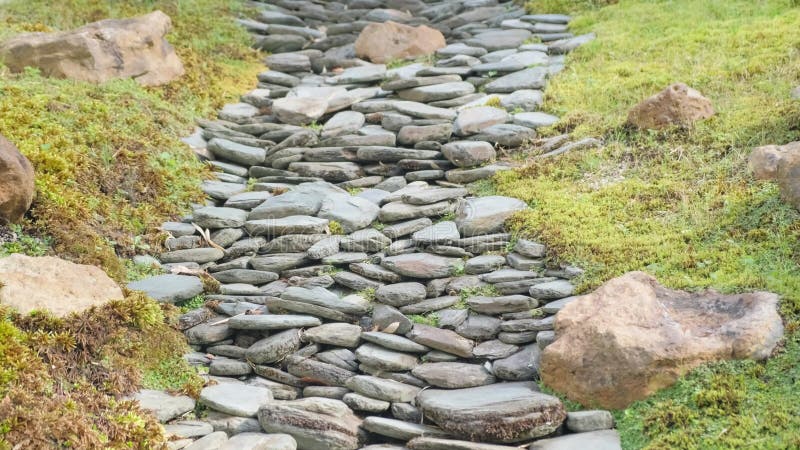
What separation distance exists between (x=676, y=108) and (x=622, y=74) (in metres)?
1.88

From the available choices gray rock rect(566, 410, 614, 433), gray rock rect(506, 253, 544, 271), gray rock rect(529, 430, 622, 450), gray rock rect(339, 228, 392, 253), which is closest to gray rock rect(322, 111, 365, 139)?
gray rock rect(339, 228, 392, 253)

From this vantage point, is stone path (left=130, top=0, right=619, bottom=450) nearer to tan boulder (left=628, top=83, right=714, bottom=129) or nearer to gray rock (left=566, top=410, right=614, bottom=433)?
gray rock (left=566, top=410, right=614, bottom=433)

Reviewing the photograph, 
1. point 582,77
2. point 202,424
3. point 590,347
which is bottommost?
point 202,424

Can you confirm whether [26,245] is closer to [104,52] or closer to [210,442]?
[210,442]

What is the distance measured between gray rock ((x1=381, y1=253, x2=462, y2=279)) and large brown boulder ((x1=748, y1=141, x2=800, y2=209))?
9.02 ft

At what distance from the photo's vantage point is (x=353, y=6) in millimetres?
15664

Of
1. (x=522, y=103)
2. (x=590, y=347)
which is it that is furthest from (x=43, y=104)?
(x=590, y=347)

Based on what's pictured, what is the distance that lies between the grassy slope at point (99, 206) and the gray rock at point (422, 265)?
1.89m

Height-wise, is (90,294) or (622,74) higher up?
(622,74)

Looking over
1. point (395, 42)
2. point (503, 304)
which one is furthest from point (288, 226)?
point (395, 42)

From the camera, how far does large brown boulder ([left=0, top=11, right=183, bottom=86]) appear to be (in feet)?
33.5

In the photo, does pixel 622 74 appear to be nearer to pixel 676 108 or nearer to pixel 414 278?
pixel 676 108

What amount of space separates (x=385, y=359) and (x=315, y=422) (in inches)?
34.4

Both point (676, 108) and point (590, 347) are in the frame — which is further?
point (676, 108)
